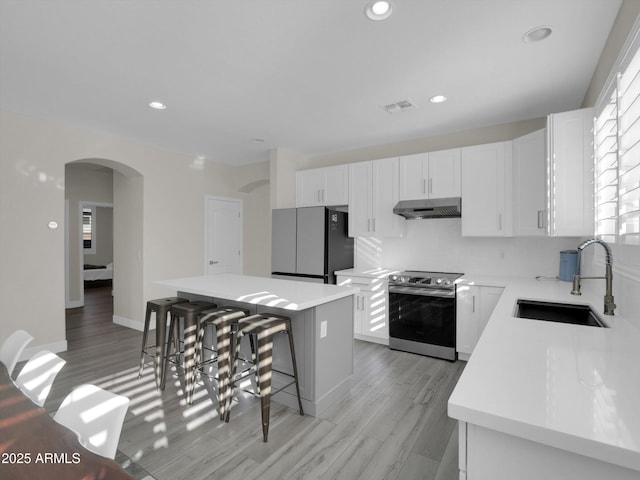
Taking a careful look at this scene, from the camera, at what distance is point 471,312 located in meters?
3.42

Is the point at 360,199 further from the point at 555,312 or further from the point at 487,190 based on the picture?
the point at 555,312

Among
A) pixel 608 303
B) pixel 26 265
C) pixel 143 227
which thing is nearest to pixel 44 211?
pixel 26 265

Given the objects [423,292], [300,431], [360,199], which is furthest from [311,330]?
[360,199]

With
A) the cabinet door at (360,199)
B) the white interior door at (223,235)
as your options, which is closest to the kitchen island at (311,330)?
the cabinet door at (360,199)

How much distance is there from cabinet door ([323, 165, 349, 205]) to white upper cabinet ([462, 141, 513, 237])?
5.00 feet

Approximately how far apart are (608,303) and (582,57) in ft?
6.02

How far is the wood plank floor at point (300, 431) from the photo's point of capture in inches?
73.7

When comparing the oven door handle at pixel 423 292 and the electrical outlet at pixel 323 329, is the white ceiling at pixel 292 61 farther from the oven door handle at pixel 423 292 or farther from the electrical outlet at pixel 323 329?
the electrical outlet at pixel 323 329

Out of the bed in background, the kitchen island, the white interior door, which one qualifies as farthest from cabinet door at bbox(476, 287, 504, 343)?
the bed in background

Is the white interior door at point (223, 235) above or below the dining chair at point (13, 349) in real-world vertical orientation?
above

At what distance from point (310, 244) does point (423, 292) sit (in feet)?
5.07

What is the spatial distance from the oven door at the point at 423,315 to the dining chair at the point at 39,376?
3.12m

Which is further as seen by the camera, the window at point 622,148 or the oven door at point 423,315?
the oven door at point 423,315

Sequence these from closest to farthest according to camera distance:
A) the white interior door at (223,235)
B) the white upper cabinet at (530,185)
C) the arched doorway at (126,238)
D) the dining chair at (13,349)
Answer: the dining chair at (13,349), the white upper cabinet at (530,185), the arched doorway at (126,238), the white interior door at (223,235)
